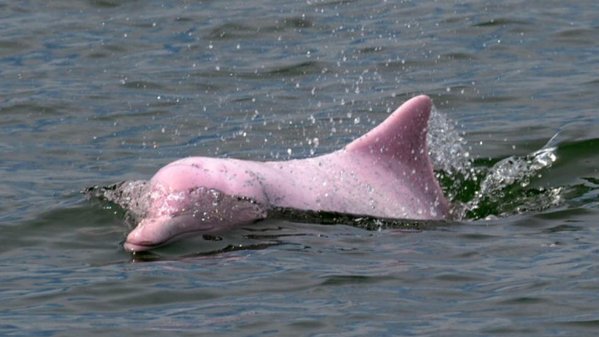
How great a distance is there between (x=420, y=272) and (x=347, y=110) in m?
6.55

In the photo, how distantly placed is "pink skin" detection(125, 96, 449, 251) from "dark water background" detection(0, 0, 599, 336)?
0.56 feet

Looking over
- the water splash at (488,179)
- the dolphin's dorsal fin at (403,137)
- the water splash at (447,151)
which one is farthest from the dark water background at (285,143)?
the dolphin's dorsal fin at (403,137)

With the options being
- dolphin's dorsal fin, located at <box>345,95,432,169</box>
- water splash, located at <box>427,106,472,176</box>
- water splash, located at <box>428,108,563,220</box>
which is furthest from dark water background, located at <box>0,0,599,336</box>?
dolphin's dorsal fin, located at <box>345,95,432,169</box>

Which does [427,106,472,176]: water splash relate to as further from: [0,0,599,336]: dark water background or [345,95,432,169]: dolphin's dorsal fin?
[345,95,432,169]: dolphin's dorsal fin

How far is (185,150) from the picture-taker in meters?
15.0

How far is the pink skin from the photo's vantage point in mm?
10820

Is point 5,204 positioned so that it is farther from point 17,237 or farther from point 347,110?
point 347,110

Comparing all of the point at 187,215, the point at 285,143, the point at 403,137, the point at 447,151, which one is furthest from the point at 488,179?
the point at 187,215

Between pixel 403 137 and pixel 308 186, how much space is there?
2.65 feet

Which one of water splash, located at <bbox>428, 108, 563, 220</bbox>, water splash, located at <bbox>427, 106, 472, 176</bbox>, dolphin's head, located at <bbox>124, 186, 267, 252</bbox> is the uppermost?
dolphin's head, located at <bbox>124, 186, 267, 252</bbox>

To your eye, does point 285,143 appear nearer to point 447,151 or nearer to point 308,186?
point 447,151

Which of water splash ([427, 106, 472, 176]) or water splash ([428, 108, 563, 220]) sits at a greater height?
water splash ([427, 106, 472, 176])

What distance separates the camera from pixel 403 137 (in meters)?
11.6

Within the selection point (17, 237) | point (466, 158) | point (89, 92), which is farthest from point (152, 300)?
point (89, 92)
